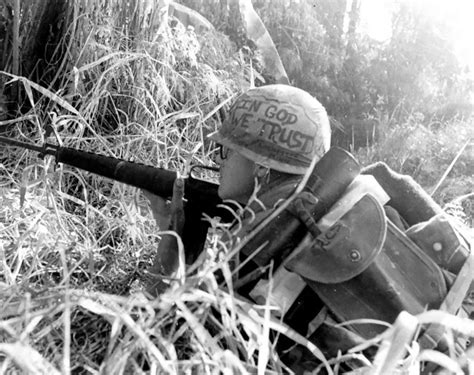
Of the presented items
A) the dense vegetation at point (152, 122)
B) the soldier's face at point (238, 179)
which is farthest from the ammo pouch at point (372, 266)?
the soldier's face at point (238, 179)

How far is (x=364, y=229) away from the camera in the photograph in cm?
146

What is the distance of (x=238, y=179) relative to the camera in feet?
6.41

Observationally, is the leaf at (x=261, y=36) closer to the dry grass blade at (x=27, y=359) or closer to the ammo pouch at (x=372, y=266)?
the ammo pouch at (x=372, y=266)

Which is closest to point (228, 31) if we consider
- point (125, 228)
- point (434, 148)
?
point (434, 148)

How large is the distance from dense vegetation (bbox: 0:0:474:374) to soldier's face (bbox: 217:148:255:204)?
0.41 meters

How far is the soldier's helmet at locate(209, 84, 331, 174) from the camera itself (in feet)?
6.04

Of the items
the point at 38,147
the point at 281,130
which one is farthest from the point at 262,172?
the point at 38,147

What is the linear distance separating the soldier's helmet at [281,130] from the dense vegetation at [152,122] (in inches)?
16.4

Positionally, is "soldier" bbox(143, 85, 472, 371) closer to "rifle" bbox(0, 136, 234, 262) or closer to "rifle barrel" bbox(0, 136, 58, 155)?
"rifle" bbox(0, 136, 234, 262)

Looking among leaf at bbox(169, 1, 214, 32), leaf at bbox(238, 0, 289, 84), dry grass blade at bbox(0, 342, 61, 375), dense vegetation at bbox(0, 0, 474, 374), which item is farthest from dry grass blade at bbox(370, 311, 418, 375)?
leaf at bbox(238, 0, 289, 84)

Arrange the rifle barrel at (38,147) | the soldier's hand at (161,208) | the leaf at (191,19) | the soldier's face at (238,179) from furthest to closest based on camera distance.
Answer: the leaf at (191,19) → the rifle barrel at (38,147) → the soldier's hand at (161,208) → the soldier's face at (238,179)

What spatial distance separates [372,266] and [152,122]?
228cm

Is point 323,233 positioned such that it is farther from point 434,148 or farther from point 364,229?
point 434,148

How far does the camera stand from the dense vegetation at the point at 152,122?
1.03m
